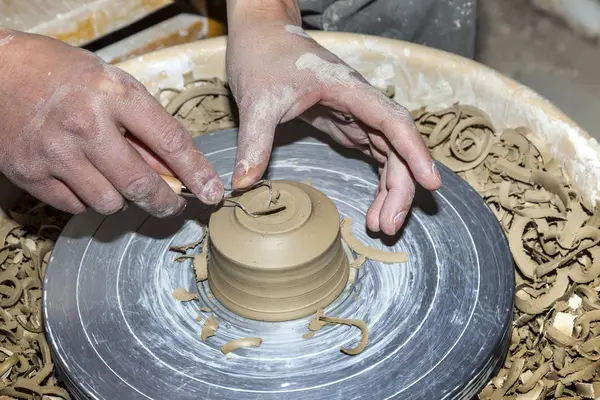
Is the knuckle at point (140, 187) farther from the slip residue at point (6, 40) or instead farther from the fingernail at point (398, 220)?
the fingernail at point (398, 220)

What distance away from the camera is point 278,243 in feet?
4.53

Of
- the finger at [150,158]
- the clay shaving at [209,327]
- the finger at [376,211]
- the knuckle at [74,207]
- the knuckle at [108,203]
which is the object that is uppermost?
the finger at [150,158]

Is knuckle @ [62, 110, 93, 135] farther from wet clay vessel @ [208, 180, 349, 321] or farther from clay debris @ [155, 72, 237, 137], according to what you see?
clay debris @ [155, 72, 237, 137]

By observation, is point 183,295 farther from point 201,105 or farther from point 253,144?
point 201,105

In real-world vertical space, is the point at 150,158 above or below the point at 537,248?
above

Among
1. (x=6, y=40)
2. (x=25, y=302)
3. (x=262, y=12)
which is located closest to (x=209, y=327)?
(x=25, y=302)

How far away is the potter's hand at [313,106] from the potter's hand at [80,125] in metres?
0.19

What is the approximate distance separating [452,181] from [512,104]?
370 mm

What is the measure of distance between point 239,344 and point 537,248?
0.81 metres

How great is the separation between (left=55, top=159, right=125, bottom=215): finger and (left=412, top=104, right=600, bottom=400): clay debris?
878 millimetres

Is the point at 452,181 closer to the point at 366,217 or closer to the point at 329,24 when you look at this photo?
the point at 366,217

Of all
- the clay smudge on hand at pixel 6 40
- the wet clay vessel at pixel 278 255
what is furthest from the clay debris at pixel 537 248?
the clay smudge on hand at pixel 6 40

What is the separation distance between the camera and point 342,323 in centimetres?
144

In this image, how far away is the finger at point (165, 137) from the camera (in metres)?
1.29
